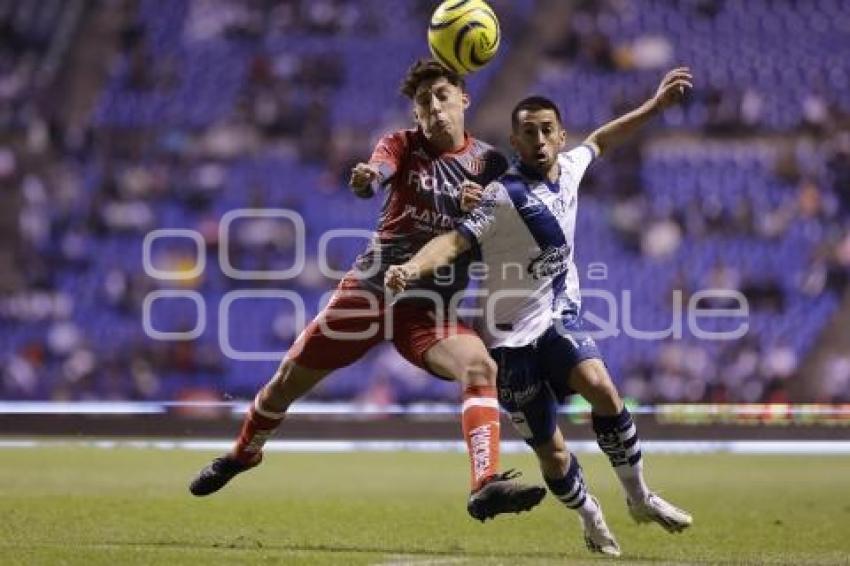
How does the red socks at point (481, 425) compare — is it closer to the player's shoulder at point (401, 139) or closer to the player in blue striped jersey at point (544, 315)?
the player in blue striped jersey at point (544, 315)

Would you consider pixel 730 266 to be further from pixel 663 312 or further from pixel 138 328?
pixel 138 328

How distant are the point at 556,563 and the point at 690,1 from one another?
20.9 meters

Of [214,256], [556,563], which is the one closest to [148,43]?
[214,256]

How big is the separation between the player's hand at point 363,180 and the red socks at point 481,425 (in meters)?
1.19

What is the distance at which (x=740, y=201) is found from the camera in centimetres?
2495

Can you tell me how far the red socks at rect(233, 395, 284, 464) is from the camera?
31.0ft

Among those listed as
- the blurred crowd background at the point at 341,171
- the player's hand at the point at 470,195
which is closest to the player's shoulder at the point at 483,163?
the player's hand at the point at 470,195

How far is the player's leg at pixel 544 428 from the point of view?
838 cm

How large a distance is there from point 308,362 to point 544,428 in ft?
5.04

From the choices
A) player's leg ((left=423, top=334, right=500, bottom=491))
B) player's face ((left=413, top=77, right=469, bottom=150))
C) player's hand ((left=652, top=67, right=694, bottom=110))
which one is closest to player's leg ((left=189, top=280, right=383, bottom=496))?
player's leg ((left=423, top=334, right=500, bottom=491))

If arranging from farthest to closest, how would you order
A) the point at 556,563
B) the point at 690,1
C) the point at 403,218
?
1. the point at 690,1
2. the point at 403,218
3. the point at 556,563

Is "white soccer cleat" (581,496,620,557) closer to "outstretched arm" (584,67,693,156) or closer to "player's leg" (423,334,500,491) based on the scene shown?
"player's leg" (423,334,500,491)

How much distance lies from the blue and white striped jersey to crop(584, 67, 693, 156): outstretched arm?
539 millimetres

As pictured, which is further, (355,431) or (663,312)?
(663,312)
